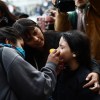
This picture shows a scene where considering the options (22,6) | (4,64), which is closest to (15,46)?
(4,64)

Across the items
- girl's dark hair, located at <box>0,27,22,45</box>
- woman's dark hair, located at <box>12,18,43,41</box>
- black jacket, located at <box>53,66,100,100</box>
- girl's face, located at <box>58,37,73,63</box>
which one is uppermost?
girl's dark hair, located at <box>0,27,22,45</box>

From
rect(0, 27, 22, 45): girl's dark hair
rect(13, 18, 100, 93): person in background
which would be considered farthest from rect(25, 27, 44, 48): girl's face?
rect(0, 27, 22, 45): girl's dark hair

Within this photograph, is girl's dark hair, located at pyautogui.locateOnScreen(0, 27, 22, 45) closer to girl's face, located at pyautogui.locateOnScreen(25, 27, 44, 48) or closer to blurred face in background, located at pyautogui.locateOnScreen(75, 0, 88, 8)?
girl's face, located at pyautogui.locateOnScreen(25, 27, 44, 48)

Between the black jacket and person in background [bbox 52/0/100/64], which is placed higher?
person in background [bbox 52/0/100/64]

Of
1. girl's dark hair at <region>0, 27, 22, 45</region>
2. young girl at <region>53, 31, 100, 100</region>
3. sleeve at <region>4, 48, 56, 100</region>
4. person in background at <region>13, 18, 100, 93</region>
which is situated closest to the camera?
sleeve at <region>4, 48, 56, 100</region>

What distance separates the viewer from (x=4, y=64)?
4.50 feet

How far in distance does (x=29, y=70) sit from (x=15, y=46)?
7.1 inches

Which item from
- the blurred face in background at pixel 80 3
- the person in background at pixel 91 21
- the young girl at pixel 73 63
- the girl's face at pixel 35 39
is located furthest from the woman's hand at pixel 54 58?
the blurred face in background at pixel 80 3

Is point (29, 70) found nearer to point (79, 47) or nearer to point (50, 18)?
point (79, 47)

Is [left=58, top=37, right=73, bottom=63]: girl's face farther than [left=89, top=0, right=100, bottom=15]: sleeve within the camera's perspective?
No

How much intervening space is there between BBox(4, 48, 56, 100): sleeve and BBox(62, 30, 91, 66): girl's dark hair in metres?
0.51

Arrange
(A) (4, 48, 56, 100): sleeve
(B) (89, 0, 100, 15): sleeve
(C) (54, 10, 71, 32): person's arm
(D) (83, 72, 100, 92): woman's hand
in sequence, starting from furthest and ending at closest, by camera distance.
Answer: (C) (54, 10, 71, 32): person's arm → (B) (89, 0, 100, 15): sleeve → (D) (83, 72, 100, 92): woman's hand → (A) (4, 48, 56, 100): sleeve

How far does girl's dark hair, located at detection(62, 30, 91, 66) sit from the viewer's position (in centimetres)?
186

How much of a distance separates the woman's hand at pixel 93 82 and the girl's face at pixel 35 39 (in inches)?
16.2
